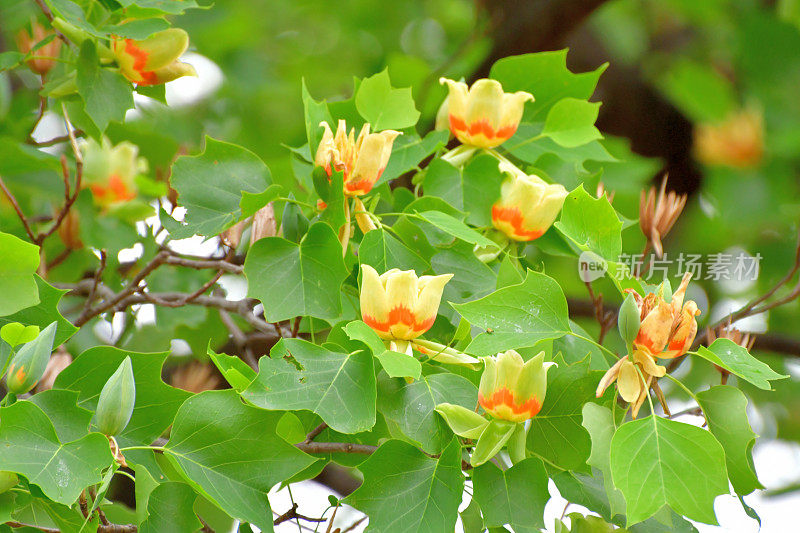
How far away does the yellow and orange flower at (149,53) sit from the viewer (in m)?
1.09

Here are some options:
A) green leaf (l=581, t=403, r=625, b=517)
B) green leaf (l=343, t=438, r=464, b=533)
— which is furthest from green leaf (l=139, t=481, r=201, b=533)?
green leaf (l=581, t=403, r=625, b=517)

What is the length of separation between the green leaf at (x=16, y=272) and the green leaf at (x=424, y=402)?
35 centimetres

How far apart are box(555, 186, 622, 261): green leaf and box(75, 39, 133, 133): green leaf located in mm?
599

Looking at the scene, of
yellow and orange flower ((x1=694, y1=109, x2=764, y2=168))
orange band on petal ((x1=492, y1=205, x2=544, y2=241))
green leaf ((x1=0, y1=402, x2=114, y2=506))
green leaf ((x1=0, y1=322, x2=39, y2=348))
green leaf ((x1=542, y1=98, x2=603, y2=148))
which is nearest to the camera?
green leaf ((x1=0, y1=402, x2=114, y2=506))

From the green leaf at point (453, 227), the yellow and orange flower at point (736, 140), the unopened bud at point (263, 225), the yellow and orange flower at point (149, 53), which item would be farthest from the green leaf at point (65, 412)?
the yellow and orange flower at point (736, 140)

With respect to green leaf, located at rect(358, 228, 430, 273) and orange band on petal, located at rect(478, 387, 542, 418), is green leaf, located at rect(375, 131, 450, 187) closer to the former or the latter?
green leaf, located at rect(358, 228, 430, 273)

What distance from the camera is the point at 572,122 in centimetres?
112

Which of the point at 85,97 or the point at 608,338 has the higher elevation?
the point at 85,97

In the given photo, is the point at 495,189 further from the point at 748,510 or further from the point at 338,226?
the point at 748,510

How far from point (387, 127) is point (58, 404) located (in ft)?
1.56

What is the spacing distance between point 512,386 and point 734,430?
0.21m

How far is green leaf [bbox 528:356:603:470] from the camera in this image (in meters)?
0.82

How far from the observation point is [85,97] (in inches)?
42.2

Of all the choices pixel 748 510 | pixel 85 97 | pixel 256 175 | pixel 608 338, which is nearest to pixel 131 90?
pixel 85 97
